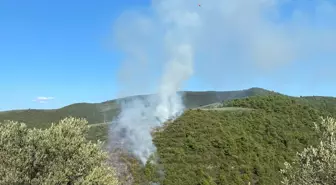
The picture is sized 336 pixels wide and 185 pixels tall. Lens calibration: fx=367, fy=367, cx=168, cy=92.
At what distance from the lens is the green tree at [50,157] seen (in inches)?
874

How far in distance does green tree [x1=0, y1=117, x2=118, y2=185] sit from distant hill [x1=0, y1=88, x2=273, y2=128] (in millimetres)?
53090

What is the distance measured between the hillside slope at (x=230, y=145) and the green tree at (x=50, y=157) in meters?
23.4

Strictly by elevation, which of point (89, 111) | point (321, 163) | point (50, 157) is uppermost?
point (89, 111)

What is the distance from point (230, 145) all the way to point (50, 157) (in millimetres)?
39927

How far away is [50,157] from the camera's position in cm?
2383

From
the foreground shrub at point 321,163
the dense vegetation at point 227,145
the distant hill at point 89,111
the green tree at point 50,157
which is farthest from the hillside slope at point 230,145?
the foreground shrub at point 321,163

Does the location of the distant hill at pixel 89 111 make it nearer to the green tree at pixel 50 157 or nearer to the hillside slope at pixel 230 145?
the hillside slope at pixel 230 145

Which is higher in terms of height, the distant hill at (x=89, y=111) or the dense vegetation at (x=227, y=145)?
the distant hill at (x=89, y=111)

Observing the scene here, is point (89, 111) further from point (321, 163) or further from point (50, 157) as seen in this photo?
point (321, 163)

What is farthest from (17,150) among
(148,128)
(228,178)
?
(148,128)

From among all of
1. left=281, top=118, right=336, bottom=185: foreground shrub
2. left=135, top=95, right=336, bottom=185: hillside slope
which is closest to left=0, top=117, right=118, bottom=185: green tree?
left=281, top=118, right=336, bottom=185: foreground shrub

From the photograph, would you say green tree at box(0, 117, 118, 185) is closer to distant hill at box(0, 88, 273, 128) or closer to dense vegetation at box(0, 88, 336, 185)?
dense vegetation at box(0, 88, 336, 185)

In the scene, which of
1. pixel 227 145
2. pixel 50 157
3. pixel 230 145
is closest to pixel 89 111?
pixel 227 145

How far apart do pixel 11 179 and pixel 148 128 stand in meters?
41.1
